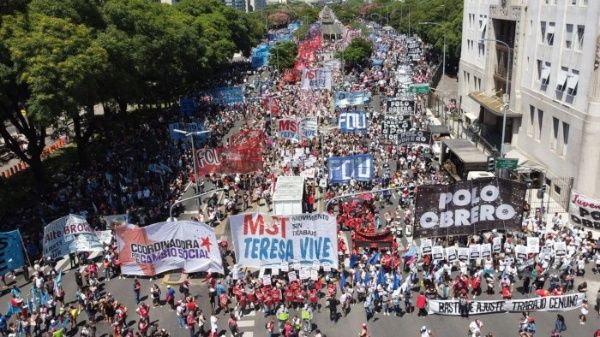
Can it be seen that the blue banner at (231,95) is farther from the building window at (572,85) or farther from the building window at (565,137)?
the building window at (572,85)

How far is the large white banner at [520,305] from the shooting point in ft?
78.8

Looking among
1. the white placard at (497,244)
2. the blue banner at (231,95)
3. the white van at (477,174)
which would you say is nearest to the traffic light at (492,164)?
the white van at (477,174)

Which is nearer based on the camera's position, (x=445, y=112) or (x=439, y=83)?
(x=445, y=112)

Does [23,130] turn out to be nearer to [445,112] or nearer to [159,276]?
[159,276]

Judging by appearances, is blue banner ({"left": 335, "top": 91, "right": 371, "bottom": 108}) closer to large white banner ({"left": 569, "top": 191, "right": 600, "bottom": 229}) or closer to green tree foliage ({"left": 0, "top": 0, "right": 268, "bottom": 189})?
green tree foliage ({"left": 0, "top": 0, "right": 268, "bottom": 189})

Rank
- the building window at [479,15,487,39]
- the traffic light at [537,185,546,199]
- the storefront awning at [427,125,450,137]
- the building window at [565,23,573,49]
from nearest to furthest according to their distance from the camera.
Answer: the traffic light at [537,185,546,199] → the building window at [565,23,573,49] → the storefront awning at [427,125,450,137] → the building window at [479,15,487,39]

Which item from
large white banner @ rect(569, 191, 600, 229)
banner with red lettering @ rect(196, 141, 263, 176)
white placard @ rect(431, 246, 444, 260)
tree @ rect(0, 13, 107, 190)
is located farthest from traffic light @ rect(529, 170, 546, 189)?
tree @ rect(0, 13, 107, 190)

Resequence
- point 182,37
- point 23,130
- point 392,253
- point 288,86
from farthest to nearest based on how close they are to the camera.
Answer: point 288,86, point 182,37, point 23,130, point 392,253

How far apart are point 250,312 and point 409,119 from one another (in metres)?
35.3

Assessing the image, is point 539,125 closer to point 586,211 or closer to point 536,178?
point 536,178

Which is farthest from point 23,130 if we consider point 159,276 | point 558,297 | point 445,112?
point 445,112

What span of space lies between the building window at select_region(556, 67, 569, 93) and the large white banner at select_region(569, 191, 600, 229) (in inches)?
427

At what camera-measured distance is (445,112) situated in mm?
62969

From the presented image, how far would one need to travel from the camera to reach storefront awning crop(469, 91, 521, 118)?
45812 millimetres
